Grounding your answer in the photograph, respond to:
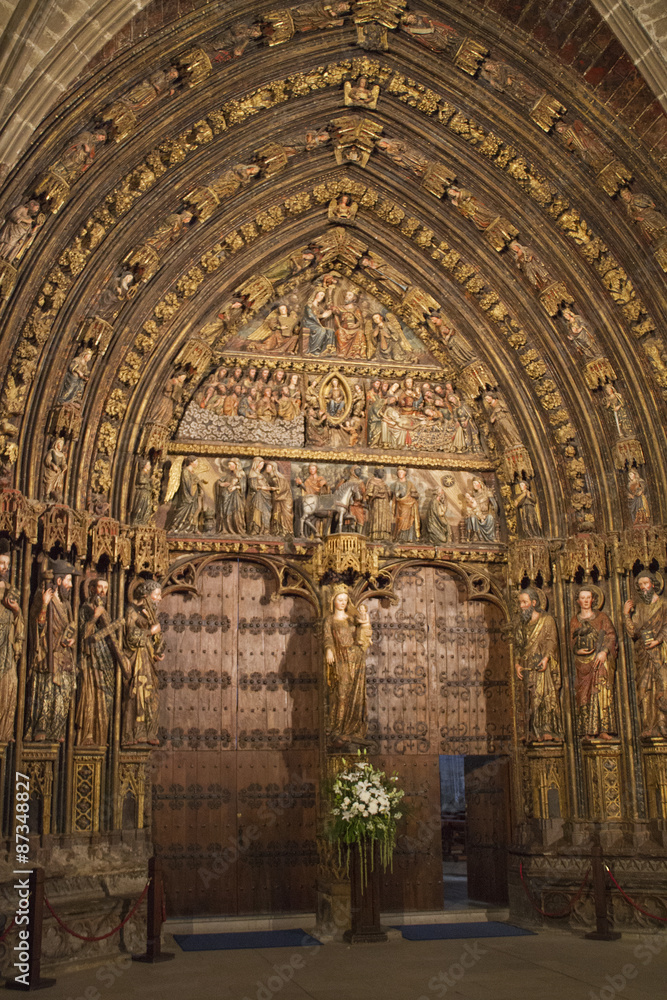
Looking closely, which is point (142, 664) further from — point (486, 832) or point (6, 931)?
point (486, 832)

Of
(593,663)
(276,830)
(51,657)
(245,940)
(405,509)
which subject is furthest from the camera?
(405,509)

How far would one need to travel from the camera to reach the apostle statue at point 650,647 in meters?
12.1

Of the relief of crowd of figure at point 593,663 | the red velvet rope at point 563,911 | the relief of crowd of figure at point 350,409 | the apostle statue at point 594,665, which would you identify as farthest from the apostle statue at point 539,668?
the relief of crowd of figure at point 350,409

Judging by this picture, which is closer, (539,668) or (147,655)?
(147,655)

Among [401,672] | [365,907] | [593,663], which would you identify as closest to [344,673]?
[401,672]

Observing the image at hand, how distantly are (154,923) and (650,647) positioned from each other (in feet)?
22.0

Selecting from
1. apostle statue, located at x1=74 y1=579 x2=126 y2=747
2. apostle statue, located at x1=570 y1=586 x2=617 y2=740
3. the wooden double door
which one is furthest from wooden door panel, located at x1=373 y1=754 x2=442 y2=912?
apostle statue, located at x1=74 y1=579 x2=126 y2=747

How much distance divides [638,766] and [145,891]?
620cm

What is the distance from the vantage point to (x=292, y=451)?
13445 mm

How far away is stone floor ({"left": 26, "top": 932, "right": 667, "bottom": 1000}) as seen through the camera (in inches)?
333

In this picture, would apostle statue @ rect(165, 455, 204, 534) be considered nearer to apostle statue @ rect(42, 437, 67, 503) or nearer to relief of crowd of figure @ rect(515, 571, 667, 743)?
apostle statue @ rect(42, 437, 67, 503)

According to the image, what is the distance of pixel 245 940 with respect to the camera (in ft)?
36.8

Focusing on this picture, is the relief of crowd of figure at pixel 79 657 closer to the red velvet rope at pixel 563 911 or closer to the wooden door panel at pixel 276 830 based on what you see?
the wooden door panel at pixel 276 830

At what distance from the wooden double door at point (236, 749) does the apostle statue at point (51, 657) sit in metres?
1.84
